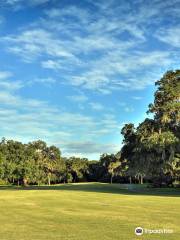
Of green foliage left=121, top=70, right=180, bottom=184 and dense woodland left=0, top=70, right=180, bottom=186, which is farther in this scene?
dense woodland left=0, top=70, right=180, bottom=186

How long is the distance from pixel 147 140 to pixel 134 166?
21.0 feet

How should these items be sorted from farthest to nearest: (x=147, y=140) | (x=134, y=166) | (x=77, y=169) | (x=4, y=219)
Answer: (x=77, y=169), (x=134, y=166), (x=147, y=140), (x=4, y=219)

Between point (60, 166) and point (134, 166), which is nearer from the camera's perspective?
point (134, 166)

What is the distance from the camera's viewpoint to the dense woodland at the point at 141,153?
45.7m

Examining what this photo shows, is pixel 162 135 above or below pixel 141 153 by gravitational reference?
above

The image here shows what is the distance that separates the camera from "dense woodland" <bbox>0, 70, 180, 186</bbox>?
45688 mm

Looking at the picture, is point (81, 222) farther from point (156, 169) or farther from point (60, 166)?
point (60, 166)

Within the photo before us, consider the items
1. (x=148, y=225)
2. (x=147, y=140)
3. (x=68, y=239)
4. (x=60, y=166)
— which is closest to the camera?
(x=68, y=239)

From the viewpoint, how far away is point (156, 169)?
1891 inches

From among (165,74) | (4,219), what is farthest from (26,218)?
(165,74)

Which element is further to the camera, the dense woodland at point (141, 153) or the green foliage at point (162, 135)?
the dense woodland at point (141, 153)

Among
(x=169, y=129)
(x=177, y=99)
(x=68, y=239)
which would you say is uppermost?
(x=177, y=99)

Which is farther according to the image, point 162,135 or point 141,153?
point 141,153

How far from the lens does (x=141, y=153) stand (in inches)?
1945
